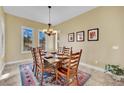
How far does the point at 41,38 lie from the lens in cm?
835

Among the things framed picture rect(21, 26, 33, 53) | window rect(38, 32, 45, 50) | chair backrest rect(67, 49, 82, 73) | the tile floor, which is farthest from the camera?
window rect(38, 32, 45, 50)

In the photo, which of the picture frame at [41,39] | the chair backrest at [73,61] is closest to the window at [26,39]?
the picture frame at [41,39]

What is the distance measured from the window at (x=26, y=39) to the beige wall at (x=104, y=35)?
2.89 meters

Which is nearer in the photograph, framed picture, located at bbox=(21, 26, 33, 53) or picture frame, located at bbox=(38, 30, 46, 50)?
framed picture, located at bbox=(21, 26, 33, 53)

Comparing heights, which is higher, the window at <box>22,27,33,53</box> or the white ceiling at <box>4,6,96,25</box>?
the white ceiling at <box>4,6,96,25</box>

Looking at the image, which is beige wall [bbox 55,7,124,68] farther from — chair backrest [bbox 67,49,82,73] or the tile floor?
chair backrest [bbox 67,49,82,73]

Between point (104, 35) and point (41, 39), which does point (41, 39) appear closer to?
point (41, 39)

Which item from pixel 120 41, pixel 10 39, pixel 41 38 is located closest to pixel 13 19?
pixel 10 39

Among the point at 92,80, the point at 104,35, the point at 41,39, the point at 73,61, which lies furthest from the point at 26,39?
the point at 73,61

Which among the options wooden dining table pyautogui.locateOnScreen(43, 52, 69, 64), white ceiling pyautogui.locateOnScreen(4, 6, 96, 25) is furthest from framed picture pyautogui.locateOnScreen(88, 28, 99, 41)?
wooden dining table pyautogui.locateOnScreen(43, 52, 69, 64)

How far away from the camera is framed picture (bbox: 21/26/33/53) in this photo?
6.90m

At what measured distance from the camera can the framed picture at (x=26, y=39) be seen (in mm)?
6898

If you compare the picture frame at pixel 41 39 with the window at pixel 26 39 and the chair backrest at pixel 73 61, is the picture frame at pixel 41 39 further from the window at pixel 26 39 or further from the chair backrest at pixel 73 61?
the chair backrest at pixel 73 61
